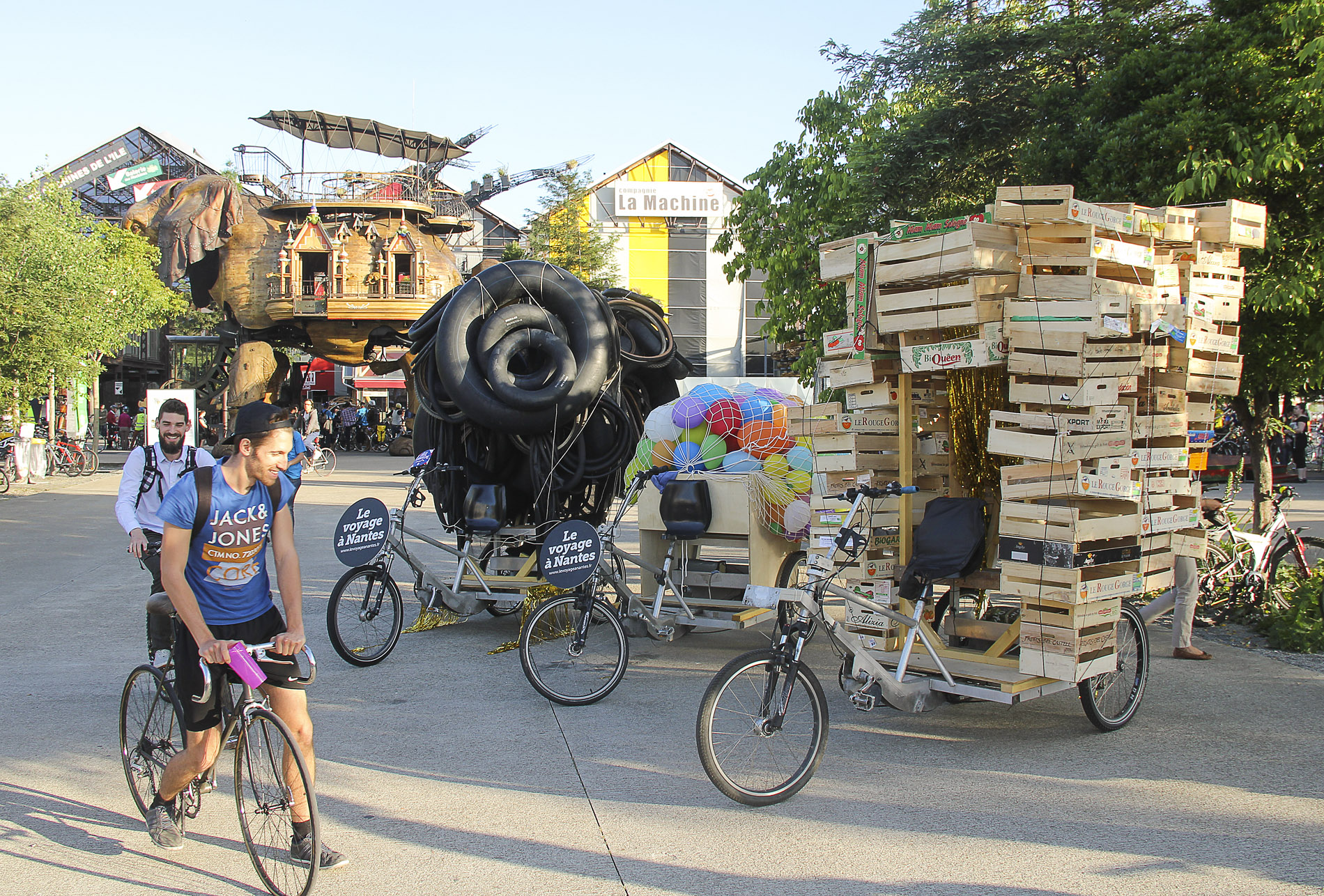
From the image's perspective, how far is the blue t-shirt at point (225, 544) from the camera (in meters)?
3.94

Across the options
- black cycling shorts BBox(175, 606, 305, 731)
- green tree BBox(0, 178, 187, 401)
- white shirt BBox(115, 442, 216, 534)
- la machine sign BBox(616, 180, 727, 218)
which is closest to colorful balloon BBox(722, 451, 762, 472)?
white shirt BBox(115, 442, 216, 534)

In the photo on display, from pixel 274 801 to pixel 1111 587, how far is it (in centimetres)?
407

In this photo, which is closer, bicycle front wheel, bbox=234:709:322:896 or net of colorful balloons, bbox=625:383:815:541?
bicycle front wheel, bbox=234:709:322:896

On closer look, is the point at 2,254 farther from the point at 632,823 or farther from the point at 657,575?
the point at 632,823

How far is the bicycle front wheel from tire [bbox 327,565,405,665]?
136 inches

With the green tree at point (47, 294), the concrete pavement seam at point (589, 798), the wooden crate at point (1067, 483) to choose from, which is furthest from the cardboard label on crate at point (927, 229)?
the green tree at point (47, 294)

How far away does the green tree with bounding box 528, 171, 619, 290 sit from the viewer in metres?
42.7

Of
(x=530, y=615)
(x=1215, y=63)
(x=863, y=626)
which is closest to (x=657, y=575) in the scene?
(x=530, y=615)

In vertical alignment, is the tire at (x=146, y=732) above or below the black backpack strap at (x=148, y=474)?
below

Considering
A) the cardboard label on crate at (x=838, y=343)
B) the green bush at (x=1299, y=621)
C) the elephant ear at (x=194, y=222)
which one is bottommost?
the green bush at (x=1299, y=621)

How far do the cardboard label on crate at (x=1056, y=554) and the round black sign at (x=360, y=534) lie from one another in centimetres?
432

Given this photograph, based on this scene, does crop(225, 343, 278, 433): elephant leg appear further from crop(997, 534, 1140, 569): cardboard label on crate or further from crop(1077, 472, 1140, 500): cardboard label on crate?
crop(1077, 472, 1140, 500): cardboard label on crate

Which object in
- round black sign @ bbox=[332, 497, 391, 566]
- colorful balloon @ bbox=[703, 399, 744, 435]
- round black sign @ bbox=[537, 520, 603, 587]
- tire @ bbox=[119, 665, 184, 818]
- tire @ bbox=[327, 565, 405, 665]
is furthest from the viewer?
colorful balloon @ bbox=[703, 399, 744, 435]

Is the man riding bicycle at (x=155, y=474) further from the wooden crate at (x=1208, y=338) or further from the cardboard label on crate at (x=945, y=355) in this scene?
the wooden crate at (x=1208, y=338)
